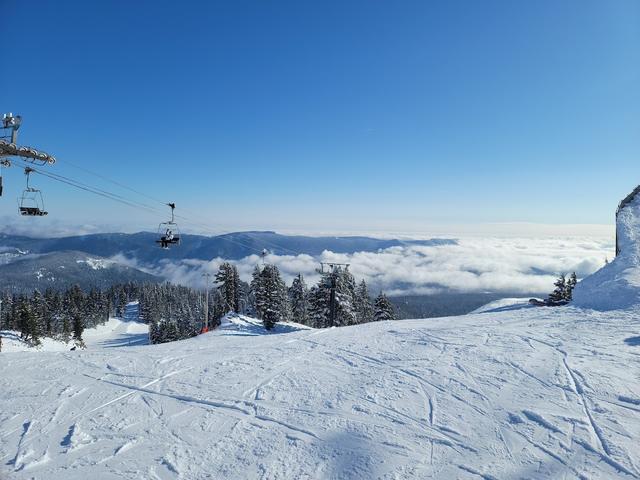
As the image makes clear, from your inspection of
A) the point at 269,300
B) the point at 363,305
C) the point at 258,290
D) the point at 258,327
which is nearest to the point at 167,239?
the point at 258,327

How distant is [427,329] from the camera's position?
16406mm

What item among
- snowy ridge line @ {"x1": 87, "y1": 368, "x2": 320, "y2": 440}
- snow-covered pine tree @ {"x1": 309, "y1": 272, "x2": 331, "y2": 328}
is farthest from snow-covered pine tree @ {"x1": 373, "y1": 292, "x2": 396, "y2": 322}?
snowy ridge line @ {"x1": 87, "y1": 368, "x2": 320, "y2": 440}

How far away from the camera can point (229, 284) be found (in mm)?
53844

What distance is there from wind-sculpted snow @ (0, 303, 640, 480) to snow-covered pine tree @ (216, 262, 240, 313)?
1559 inches

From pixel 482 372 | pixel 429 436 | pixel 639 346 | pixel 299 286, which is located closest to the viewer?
pixel 429 436

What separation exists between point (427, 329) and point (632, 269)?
1358 cm

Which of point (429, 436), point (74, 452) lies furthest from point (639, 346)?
point (74, 452)

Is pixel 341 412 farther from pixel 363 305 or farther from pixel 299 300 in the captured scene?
pixel 299 300

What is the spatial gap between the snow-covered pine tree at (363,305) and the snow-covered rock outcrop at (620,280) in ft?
131

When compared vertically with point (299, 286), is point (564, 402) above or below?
above

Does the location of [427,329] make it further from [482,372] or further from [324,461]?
[324,461]

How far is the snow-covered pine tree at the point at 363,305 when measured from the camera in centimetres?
6081

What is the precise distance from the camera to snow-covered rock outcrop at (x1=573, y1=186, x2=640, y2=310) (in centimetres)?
1738

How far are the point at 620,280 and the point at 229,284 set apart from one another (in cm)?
4660
